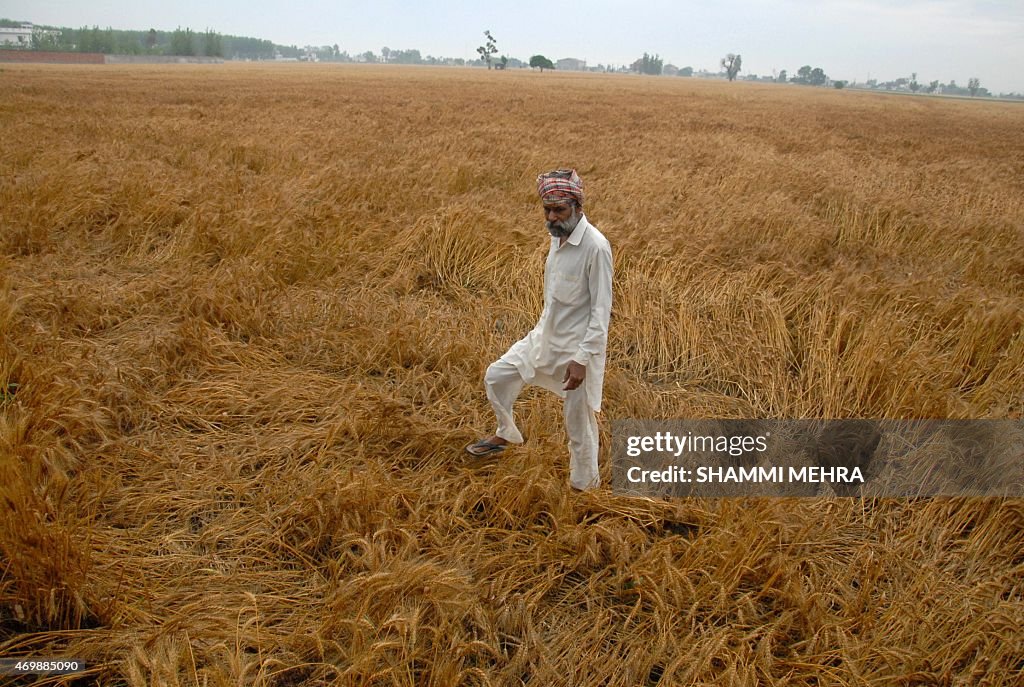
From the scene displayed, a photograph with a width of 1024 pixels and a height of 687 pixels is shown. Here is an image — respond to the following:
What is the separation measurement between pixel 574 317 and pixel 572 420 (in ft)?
1.66

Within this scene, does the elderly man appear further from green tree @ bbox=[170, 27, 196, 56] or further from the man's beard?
green tree @ bbox=[170, 27, 196, 56]

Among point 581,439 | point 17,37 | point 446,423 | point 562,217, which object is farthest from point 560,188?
point 17,37

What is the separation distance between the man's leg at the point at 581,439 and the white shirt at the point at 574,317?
6 cm

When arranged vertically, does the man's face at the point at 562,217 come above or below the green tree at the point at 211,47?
below

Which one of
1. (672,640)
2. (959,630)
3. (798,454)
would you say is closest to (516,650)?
(672,640)

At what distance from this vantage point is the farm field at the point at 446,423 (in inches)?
89.7

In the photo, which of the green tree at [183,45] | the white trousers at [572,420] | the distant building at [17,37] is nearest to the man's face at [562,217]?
the white trousers at [572,420]

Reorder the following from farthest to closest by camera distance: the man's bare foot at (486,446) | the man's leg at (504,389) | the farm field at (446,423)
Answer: the man's bare foot at (486,446) < the man's leg at (504,389) < the farm field at (446,423)

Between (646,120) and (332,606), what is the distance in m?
18.8

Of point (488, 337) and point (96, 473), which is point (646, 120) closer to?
point (488, 337)

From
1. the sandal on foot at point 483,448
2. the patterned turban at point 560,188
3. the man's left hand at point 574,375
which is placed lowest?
the sandal on foot at point 483,448

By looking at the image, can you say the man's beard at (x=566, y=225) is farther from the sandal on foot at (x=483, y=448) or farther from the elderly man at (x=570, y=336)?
the sandal on foot at (x=483, y=448)

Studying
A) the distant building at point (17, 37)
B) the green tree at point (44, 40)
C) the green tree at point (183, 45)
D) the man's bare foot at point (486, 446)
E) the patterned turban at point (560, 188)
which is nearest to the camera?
the patterned turban at point (560, 188)

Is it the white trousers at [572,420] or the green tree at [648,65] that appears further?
the green tree at [648,65]
